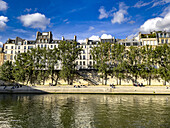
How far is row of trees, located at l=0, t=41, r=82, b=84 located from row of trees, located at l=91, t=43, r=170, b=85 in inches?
397

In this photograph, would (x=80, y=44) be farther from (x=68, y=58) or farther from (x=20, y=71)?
(x=20, y=71)

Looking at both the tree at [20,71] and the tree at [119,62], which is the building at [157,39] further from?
the tree at [20,71]

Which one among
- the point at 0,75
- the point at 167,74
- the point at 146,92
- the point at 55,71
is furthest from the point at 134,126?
the point at 0,75

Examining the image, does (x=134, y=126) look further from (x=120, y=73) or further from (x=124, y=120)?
(x=120, y=73)

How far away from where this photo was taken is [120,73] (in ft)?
178

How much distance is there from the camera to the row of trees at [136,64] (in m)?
53.7

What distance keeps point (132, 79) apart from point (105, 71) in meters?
11.6

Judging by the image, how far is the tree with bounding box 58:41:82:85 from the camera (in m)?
54.5

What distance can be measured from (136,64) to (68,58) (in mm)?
25845

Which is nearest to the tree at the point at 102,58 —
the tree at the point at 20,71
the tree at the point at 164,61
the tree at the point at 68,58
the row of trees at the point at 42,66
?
the tree at the point at 68,58

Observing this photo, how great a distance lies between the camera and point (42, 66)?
186ft

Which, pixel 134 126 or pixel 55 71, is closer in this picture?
pixel 134 126

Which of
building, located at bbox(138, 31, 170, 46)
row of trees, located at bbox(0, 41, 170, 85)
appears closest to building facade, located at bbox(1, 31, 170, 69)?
building, located at bbox(138, 31, 170, 46)

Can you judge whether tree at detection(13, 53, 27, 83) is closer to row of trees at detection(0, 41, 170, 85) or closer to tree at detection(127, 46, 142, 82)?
row of trees at detection(0, 41, 170, 85)
